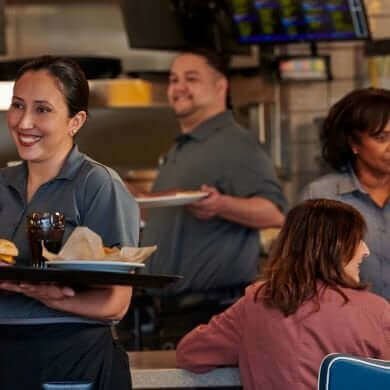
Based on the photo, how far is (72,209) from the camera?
3180 mm

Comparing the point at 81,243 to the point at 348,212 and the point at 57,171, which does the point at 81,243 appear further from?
the point at 348,212

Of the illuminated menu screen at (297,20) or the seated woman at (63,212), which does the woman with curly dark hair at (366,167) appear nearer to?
the seated woman at (63,212)

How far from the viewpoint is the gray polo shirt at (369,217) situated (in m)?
3.92

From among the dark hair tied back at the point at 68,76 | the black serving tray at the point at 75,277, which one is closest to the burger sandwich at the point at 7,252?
the black serving tray at the point at 75,277

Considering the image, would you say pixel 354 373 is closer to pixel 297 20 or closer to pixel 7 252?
pixel 7 252

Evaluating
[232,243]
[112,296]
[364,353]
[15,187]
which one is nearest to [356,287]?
[364,353]

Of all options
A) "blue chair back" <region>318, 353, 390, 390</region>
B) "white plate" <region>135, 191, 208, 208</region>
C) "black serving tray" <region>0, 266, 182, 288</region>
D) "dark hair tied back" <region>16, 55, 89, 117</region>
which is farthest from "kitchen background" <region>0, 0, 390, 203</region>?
"blue chair back" <region>318, 353, 390, 390</region>

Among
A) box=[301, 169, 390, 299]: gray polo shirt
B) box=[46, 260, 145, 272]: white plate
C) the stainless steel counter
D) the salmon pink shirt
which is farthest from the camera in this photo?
box=[301, 169, 390, 299]: gray polo shirt

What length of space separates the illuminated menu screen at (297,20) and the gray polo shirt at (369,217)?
3.14 m

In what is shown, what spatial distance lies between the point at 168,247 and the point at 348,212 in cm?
187

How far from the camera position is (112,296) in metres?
3.07

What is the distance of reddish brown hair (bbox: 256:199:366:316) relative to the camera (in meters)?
3.33

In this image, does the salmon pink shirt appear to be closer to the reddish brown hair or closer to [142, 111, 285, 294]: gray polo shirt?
the reddish brown hair

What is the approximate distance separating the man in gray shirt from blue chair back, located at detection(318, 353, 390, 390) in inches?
82.5
